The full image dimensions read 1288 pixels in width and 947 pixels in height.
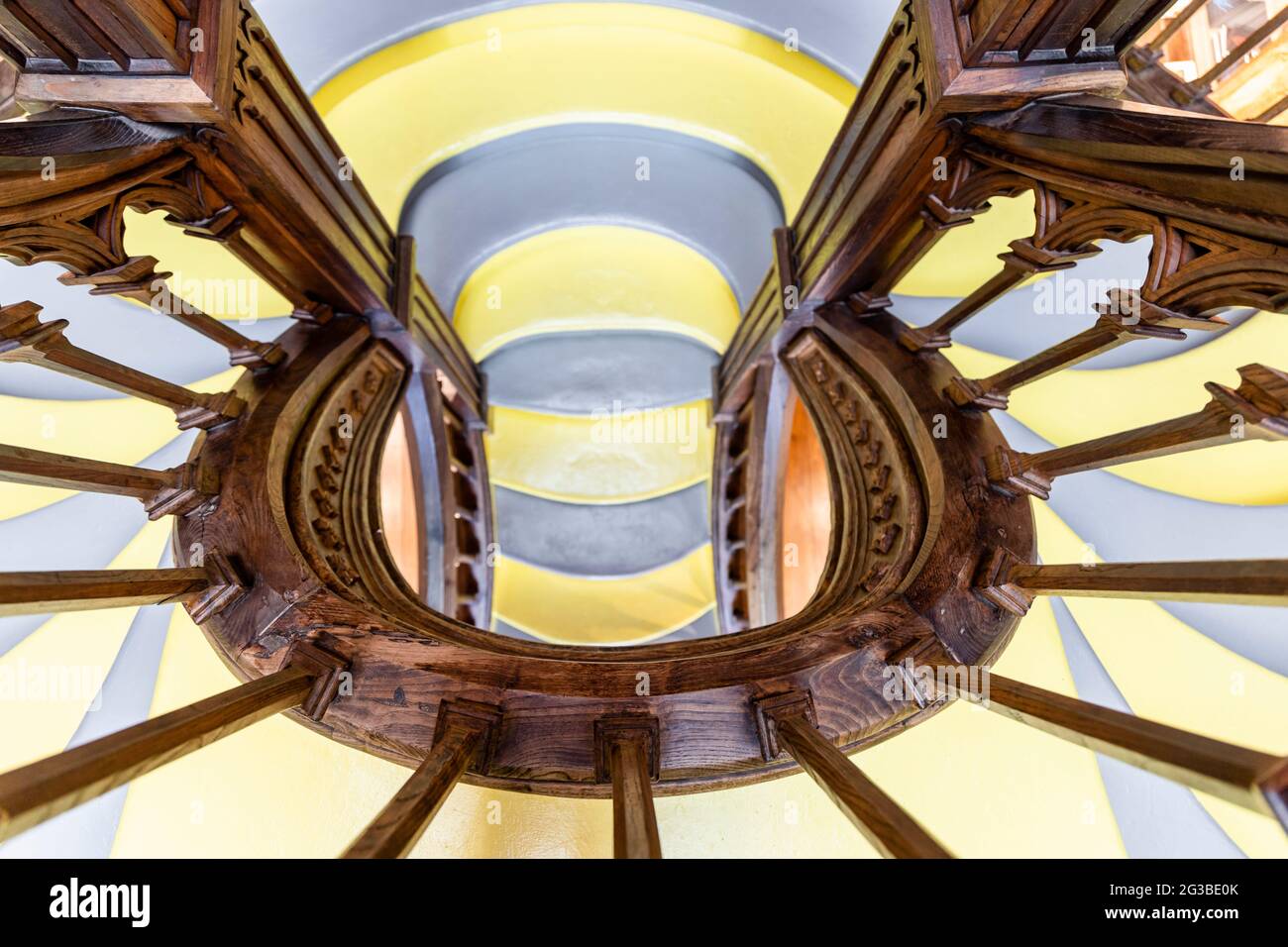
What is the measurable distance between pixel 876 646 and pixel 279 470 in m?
1.38

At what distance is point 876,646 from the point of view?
1.59 meters

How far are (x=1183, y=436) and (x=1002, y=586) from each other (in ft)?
1.43

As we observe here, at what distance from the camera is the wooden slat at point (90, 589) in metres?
1.15

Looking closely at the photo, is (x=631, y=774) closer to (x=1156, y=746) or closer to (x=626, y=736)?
(x=626, y=736)

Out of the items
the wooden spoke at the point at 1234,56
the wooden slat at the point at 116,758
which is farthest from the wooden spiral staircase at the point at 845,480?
the wooden spoke at the point at 1234,56

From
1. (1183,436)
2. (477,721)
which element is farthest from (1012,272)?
(477,721)

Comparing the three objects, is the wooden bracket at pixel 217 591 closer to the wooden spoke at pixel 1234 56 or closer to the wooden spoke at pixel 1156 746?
the wooden spoke at pixel 1156 746

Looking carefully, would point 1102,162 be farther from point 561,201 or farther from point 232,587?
point 561,201

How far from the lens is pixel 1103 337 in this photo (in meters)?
1.62

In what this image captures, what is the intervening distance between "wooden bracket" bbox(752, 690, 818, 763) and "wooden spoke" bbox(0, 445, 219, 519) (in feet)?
4.11

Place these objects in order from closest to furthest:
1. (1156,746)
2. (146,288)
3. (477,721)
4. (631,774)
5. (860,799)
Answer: (1156,746) < (860,799) < (631,774) < (477,721) < (146,288)

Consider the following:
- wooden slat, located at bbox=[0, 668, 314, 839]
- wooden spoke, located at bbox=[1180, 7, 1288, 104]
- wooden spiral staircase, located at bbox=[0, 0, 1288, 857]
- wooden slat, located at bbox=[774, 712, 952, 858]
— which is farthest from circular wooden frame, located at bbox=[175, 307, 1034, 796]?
wooden spoke, located at bbox=[1180, 7, 1288, 104]
